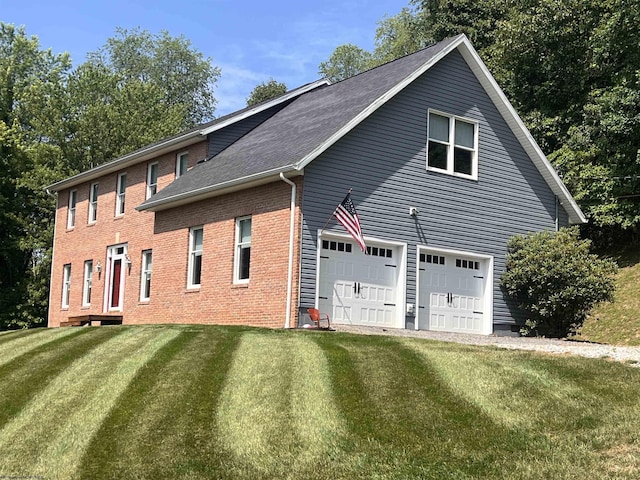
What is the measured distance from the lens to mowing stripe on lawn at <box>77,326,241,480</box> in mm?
7090

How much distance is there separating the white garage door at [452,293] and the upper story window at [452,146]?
2.25 m

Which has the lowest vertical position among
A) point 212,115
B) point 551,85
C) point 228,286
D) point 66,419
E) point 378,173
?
point 66,419

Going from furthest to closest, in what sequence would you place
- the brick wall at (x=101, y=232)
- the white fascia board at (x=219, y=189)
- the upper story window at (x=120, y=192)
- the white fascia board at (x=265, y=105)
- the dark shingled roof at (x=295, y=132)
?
1. the upper story window at (x=120, y=192)
2. the brick wall at (x=101, y=232)
3. the white fascia board at (x=265, y=105)
4. the dark shingled roof at (x=295, y=132)
5. the white fascia board at (x=219, y=189)

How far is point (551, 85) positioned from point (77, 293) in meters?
20.0

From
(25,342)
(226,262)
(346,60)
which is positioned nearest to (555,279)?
(226,262)

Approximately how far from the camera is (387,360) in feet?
35.6

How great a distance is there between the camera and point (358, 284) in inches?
702

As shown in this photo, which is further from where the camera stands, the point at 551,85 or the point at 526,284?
the point at 551,85

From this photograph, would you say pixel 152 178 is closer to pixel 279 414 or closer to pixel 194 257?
pixel 194 257

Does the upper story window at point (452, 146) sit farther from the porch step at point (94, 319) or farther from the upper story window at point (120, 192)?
the upper story window at point (120, 192)

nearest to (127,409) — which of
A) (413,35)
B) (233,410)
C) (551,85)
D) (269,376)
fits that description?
(233,410)

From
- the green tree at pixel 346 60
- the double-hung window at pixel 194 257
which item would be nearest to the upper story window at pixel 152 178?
the double-hung window at pixel 194 257

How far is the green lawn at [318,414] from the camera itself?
22.8ft

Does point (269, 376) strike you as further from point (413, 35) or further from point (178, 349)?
point (413, 35)
